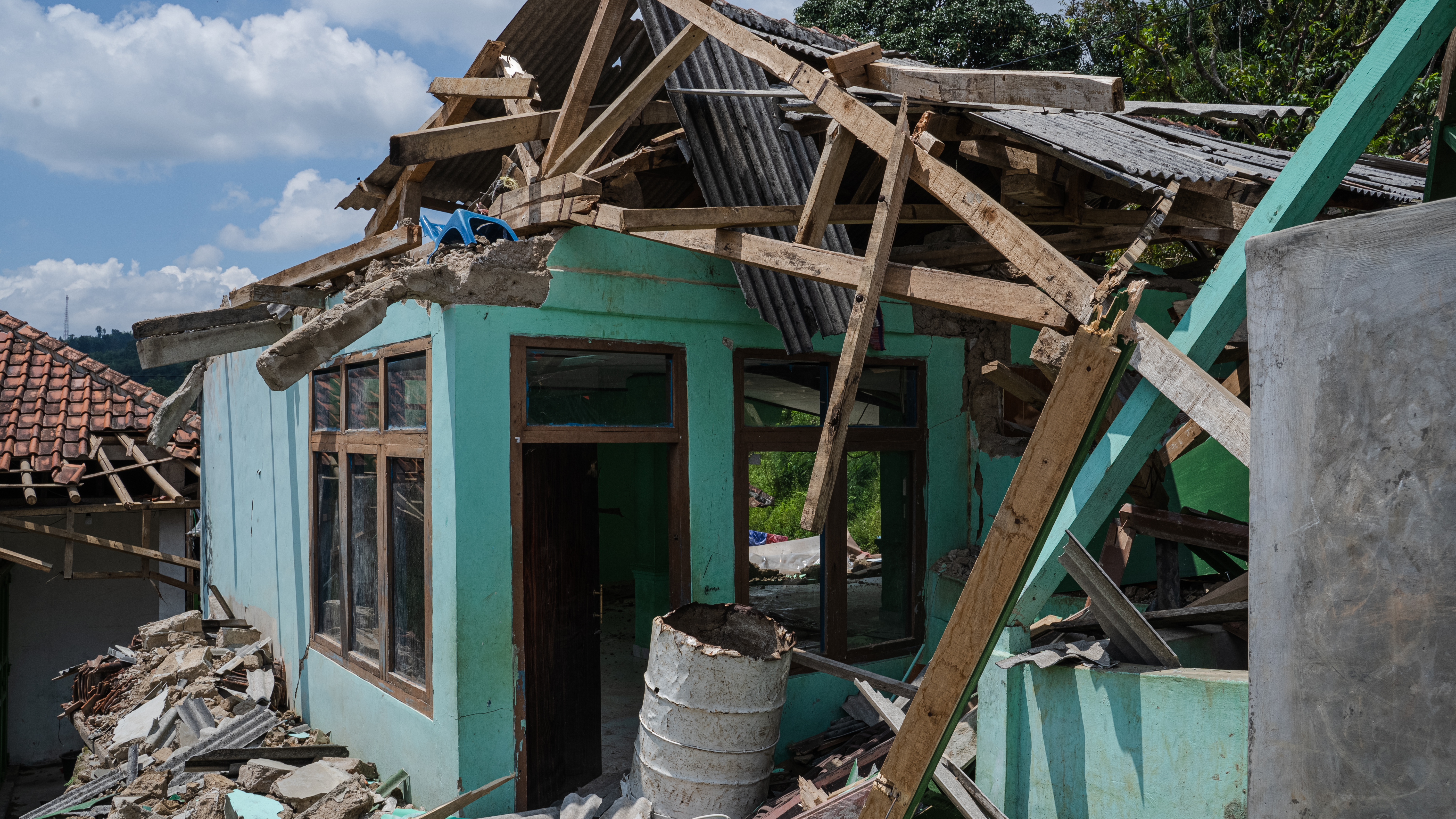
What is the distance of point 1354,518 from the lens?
2408 mm

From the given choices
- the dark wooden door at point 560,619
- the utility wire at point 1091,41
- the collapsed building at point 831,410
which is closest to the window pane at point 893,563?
the collapsed building at point 831,410

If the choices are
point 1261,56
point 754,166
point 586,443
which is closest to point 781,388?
point 754,166

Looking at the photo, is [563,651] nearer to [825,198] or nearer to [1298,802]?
[825,198]

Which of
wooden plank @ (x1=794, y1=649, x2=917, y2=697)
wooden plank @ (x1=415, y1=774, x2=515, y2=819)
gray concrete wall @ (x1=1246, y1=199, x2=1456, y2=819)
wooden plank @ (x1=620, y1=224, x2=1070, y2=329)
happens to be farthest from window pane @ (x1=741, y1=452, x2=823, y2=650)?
wooden plank @ (x1=415, y1=774, x2=515, y2=819)

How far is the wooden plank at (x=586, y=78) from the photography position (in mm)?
5785

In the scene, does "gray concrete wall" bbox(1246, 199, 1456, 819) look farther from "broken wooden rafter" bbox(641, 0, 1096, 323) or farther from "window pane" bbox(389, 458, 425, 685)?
"window pane" bbox(389, 458, 425, 685)

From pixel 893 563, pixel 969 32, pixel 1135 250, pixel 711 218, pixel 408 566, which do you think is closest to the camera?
pixel 1135 250

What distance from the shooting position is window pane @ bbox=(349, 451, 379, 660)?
6699 millimetres

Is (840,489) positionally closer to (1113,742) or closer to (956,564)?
(956,564)

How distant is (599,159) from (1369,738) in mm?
5143

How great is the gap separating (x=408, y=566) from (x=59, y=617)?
9.75 m

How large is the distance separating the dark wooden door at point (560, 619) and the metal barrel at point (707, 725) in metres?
0.96

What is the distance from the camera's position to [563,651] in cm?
627

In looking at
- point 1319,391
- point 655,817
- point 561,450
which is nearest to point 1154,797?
point 1319,391
